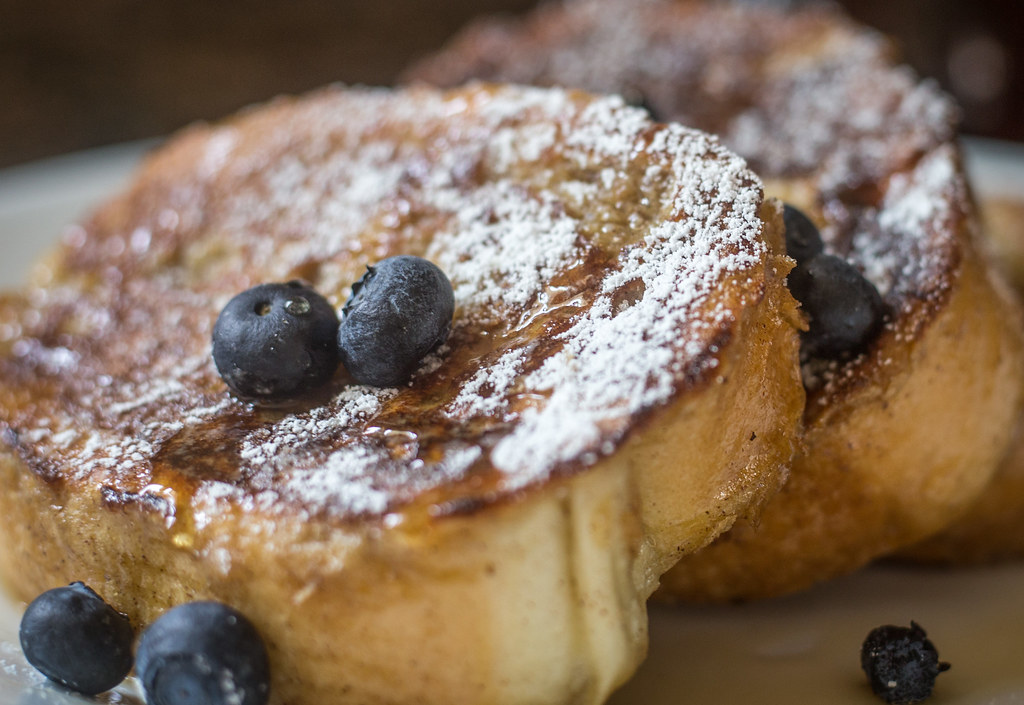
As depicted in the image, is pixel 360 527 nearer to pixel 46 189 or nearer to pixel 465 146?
pixel 465 146

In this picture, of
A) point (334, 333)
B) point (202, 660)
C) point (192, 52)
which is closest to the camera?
point (202, 660)

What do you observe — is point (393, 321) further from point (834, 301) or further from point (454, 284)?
point (834, 301)

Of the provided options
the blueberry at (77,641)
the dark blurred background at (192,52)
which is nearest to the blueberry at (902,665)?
the blueberry at (77,641)

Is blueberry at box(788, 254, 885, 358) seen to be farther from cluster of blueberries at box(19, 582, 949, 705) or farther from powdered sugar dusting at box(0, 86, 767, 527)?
cluster of blueberries at box(19, 582, 949, 705)

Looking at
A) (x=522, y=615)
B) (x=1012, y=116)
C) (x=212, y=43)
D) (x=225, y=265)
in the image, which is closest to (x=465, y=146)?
(x=225, y=265)

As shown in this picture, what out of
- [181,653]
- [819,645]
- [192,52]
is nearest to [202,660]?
[181,653]

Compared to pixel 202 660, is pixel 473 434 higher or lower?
higher

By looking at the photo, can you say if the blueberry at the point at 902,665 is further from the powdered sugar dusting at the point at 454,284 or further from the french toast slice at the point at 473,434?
the powdered sugar dusting at the point at 454,284
